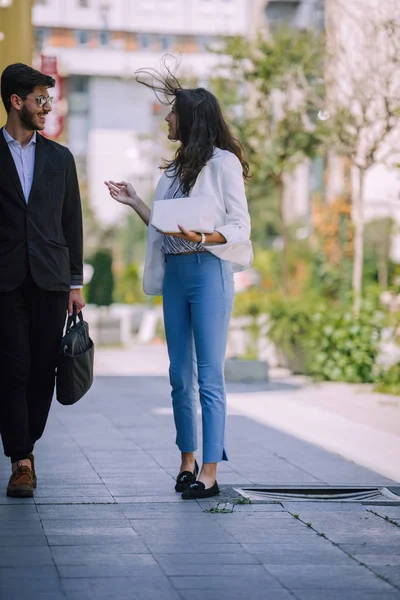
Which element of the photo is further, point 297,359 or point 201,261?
point 297,359

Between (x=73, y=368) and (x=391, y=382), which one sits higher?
(x=73, y=368)

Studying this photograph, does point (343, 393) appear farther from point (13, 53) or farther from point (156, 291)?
point (156, 291)

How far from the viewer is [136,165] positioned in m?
76.8

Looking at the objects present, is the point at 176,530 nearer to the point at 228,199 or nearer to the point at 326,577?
the point at 326,577

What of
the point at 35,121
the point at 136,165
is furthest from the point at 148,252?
the point at 136,165

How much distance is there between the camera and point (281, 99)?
55.0 feet

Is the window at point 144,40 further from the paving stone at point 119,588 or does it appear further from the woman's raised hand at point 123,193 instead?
the paving stone at point 119,588

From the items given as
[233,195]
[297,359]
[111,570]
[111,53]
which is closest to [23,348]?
[233,195]

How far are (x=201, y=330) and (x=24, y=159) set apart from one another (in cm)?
115

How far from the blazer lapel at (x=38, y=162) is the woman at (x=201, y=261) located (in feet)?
1.21

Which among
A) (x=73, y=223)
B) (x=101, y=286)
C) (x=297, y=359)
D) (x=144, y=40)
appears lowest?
(x=101, y=286)

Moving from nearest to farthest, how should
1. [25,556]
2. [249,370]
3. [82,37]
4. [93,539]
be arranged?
[25,556], [93,539], [249,370], [82,37]

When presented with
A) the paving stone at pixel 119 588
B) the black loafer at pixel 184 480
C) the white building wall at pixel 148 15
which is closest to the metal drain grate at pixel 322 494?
the black loafer at pixel 184 480

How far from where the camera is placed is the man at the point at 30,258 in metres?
5.28
